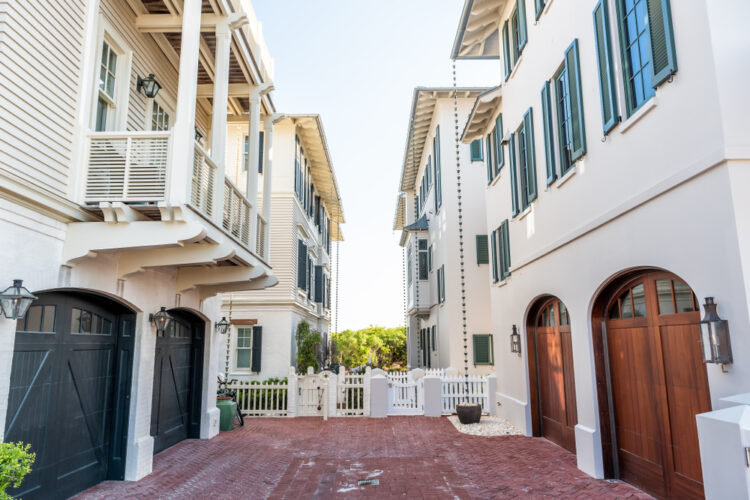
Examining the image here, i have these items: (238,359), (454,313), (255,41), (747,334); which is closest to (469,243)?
(454,313)

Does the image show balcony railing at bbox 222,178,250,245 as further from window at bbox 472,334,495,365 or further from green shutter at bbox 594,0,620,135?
window at bbox 472,334,495,365

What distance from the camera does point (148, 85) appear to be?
27.6 ft

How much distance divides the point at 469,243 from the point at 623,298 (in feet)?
39.2

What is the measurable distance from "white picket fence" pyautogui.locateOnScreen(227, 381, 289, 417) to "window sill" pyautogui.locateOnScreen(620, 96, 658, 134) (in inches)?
430

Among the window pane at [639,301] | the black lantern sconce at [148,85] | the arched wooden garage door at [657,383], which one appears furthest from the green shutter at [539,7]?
the black lantern sconce at [148,85]

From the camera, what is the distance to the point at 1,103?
16.8 feet

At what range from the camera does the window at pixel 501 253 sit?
502 inches

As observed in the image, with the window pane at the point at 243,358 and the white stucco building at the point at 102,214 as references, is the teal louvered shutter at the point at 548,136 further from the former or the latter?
the window pane at the point at 243,358

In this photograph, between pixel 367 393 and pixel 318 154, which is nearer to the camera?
pixel 367 393

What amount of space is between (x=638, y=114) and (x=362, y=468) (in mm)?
6612

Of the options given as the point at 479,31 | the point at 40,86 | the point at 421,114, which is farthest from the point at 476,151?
the point at 40,86

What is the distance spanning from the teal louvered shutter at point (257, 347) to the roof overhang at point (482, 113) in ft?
29.5

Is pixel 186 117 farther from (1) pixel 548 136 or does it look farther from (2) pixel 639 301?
(2) pixel 639 301

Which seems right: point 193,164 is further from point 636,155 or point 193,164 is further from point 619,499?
point 619,499
